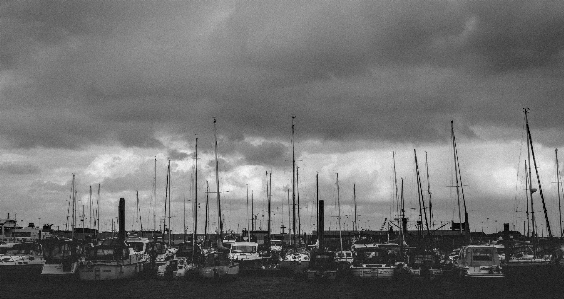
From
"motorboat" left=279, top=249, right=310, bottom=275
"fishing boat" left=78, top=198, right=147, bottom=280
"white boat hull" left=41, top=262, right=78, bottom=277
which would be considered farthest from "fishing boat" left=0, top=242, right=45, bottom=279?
"motorboat" left=279, top=249, right=310, bottom=275

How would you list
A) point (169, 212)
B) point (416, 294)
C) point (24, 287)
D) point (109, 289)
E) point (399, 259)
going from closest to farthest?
1. point (416, 294)
2. point (109, 289)
3. point (24, 287)
4. point (399, 259)
5. point (169, 212)

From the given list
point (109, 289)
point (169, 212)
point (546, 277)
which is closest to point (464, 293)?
point (546, 277)

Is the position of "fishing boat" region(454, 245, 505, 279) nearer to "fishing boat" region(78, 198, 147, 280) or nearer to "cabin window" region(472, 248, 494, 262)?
"cabin window" region(472, 248, 494, 262)

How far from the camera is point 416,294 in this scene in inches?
2662

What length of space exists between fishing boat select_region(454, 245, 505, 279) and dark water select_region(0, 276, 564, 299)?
1.80 m

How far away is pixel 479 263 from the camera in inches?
2822

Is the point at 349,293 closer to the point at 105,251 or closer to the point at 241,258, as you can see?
the point at 241,258

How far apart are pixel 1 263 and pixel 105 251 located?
1729cm

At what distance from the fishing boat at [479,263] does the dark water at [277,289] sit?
180 cm

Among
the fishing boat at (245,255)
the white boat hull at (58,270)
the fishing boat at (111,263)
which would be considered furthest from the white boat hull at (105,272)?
the fishing boat at (245,255)

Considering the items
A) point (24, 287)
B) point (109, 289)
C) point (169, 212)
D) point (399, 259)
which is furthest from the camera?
point (169, 212)

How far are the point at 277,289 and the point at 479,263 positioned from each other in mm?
22031

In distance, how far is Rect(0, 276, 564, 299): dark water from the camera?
219 feet

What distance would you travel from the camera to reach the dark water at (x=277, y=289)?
66750 mm
